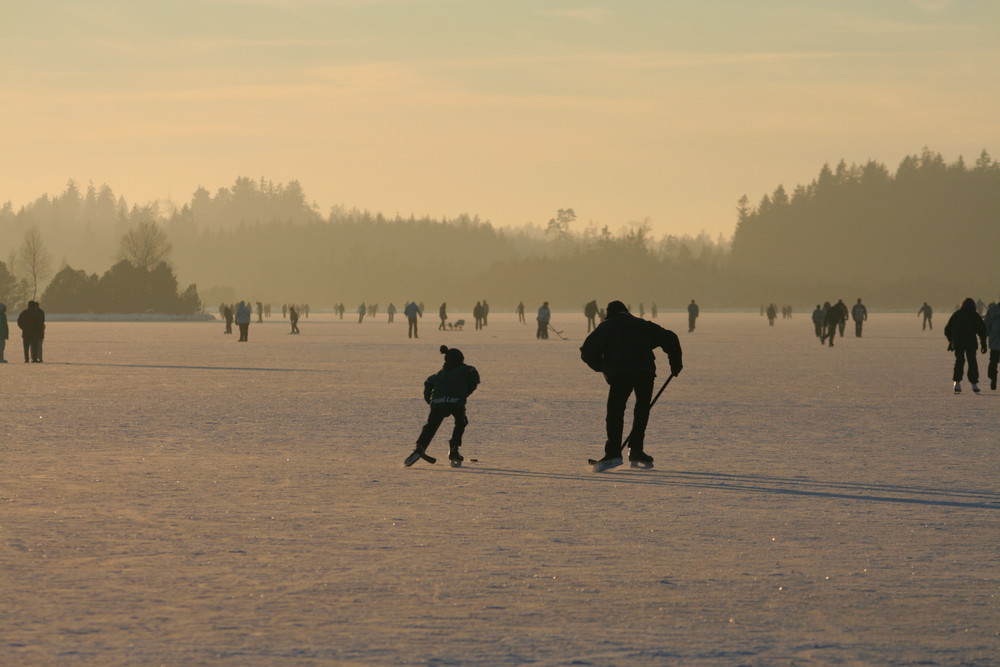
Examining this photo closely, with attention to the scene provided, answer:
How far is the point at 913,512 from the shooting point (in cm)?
940

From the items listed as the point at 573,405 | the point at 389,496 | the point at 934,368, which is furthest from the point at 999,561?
the point at 934,368

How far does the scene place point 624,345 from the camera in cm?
1173

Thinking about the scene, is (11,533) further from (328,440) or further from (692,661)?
(328,440)

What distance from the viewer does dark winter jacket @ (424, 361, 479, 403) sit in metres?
12.0

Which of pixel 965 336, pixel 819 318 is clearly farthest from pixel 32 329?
pixel 819 318

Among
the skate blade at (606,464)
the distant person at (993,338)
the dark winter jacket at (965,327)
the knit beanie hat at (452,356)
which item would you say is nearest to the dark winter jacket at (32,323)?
the dark winter jacket at (965,327)

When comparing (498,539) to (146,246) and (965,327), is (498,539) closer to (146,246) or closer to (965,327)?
(965,327)

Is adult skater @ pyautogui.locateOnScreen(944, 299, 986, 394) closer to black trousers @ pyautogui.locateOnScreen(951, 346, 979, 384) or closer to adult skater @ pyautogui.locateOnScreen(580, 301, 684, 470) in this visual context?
black trousers @ pyautogui.locateOnScreen(951, 346, 979, 384)

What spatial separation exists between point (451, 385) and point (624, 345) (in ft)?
4.76

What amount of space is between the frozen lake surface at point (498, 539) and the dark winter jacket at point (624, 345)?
862 mm

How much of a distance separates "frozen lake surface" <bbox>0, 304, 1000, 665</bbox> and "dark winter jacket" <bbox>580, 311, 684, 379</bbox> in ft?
2.83

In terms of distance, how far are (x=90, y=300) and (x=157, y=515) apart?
114 meters

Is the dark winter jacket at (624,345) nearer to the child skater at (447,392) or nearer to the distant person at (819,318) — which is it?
the child skater at (447,392)

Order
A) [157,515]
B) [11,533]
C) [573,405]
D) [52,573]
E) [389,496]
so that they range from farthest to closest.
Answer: [573,405]
[389,496]
[157,515]
[11,533]
[52,573]
